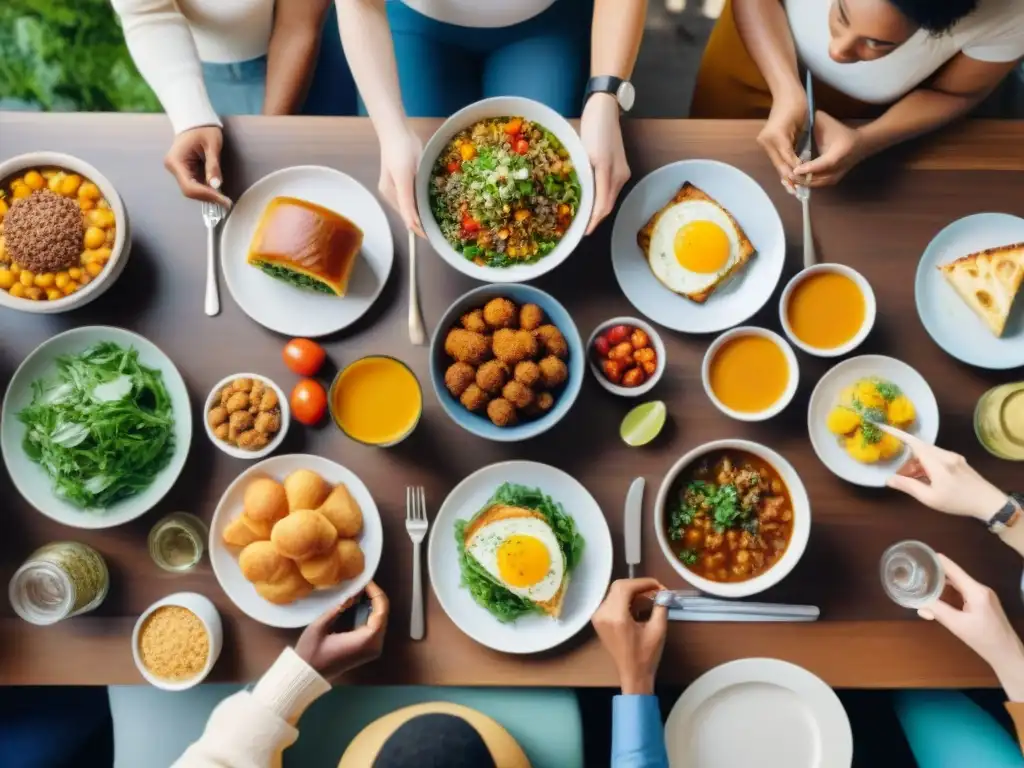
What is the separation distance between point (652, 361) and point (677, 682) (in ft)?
2.57

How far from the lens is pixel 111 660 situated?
5.74ft

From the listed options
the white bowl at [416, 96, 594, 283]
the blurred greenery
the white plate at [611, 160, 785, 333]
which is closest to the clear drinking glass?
the white plate at [611, 160, 785, 333]

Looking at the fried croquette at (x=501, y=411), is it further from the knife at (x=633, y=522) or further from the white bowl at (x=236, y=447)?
the white bowl at (x=236, y=447)

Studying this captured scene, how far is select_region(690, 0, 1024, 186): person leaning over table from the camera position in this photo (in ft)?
5.42

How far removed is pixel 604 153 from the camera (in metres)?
1.78

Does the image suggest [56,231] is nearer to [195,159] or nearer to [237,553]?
[195,159]

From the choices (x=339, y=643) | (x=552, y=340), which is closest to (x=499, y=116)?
(x=552, y=340)

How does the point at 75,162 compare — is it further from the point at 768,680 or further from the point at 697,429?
the point at 768,680

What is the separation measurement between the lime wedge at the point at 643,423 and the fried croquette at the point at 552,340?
242mm

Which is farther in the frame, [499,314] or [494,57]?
[494,57]

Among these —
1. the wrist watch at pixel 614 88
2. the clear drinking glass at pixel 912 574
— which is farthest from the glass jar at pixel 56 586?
the clear drinking glass at pixel 912 574

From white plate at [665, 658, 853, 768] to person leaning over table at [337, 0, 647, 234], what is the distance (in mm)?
1173

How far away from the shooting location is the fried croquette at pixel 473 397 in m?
1.67

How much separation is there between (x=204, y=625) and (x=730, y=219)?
159 cm
